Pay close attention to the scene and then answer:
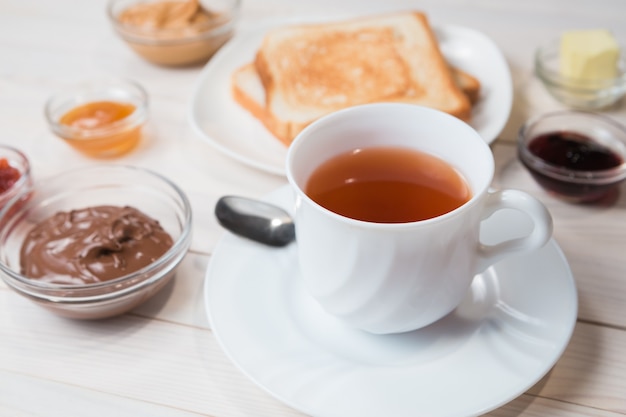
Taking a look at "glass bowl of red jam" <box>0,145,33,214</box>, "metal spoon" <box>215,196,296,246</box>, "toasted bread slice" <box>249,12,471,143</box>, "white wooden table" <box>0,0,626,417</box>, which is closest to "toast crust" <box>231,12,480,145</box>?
"toasted bread slice" <box>249,12,471,143</box>

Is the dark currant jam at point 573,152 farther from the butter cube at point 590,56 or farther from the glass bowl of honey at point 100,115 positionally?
the glass bowl of honey at point 100,115

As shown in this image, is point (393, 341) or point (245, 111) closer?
point (393, 341)

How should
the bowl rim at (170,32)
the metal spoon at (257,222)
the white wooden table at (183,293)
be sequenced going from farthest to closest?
the bowl rim at (170,32) < the metal spoon at (257,222) < the white wooden table at (183,293)

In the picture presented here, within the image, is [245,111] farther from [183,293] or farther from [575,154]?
[575,154]

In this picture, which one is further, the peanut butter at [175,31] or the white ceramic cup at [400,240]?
the peanut butter at [175,31]

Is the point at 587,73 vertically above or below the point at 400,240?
below

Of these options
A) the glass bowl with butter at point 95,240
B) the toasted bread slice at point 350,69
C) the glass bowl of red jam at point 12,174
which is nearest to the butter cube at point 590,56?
the toasted bread slice at point 350,69

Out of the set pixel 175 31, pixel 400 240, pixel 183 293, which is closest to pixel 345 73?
pixel 175 31

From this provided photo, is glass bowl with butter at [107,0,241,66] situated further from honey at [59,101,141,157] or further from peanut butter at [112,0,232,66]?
honey at [59,101,141,157]
